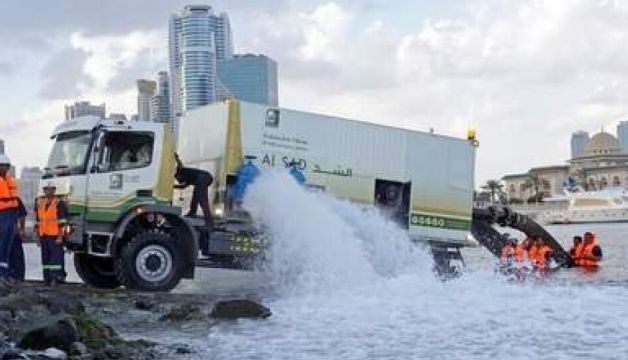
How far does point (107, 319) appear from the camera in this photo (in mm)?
12984

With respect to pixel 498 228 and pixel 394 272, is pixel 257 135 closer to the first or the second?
pixel 394 272

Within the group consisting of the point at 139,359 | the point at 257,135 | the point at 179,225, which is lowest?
the point at 139,359

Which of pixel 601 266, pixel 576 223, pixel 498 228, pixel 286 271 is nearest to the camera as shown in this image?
pixel 286 271

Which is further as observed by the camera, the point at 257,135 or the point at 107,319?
the point at 257,135

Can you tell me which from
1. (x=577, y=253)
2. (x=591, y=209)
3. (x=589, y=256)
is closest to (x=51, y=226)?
(x=577, y=253)

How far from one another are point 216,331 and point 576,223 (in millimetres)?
119070

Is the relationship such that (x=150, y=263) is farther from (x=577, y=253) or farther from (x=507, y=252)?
(x=577, y=253)

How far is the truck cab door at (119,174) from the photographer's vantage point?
1544 cm

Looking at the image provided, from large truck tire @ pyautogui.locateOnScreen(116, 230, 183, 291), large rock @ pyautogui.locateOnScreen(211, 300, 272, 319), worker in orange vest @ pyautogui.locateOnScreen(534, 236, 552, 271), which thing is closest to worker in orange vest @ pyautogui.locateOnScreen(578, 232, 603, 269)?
worker in orange vest @ pyautogui.locateOnScreen(534, 236, 552, 271)

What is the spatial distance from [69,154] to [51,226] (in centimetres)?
145

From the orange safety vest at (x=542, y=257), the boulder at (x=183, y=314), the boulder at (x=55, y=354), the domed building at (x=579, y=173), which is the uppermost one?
the domed building at (x=579, y=173)

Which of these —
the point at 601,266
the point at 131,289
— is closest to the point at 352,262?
the point at 131,289

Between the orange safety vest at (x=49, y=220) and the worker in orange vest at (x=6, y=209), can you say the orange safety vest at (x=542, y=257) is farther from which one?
the worker in orange vest at (x=6, y=209)

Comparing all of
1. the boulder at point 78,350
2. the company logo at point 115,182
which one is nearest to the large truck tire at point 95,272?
the company logo at point 115,182
